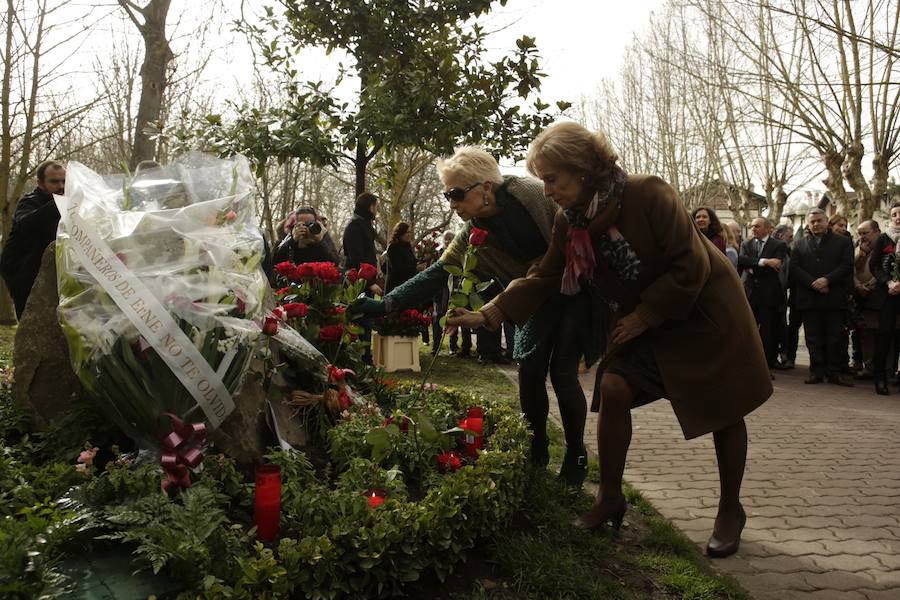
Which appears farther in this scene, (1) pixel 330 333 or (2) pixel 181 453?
(1) pixel 330 333

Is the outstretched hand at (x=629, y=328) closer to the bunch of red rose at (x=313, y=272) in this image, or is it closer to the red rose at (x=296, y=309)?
the red rose at (x=296, y=309)

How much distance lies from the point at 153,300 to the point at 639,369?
225 cm

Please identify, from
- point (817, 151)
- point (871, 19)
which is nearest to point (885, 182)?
point (817, 151)

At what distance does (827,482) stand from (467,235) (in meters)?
2.93

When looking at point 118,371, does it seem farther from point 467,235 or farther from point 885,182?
point 885,182

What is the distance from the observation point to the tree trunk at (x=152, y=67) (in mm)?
8852

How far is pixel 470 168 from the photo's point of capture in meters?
3.78

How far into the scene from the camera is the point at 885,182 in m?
16.3

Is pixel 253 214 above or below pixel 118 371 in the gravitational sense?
A: above

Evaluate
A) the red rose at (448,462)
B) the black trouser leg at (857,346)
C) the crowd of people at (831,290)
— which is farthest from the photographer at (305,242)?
the black trouser leg at (857,346)

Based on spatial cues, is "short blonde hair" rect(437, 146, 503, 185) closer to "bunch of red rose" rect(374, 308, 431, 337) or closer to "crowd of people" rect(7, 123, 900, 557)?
"crowd of people" rect(7, 123, 900, 557)

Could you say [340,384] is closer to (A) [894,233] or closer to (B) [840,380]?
(B) [840,380]

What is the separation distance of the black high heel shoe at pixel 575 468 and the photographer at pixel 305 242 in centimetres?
427

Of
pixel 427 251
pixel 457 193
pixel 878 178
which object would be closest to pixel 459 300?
pixel 457 193
